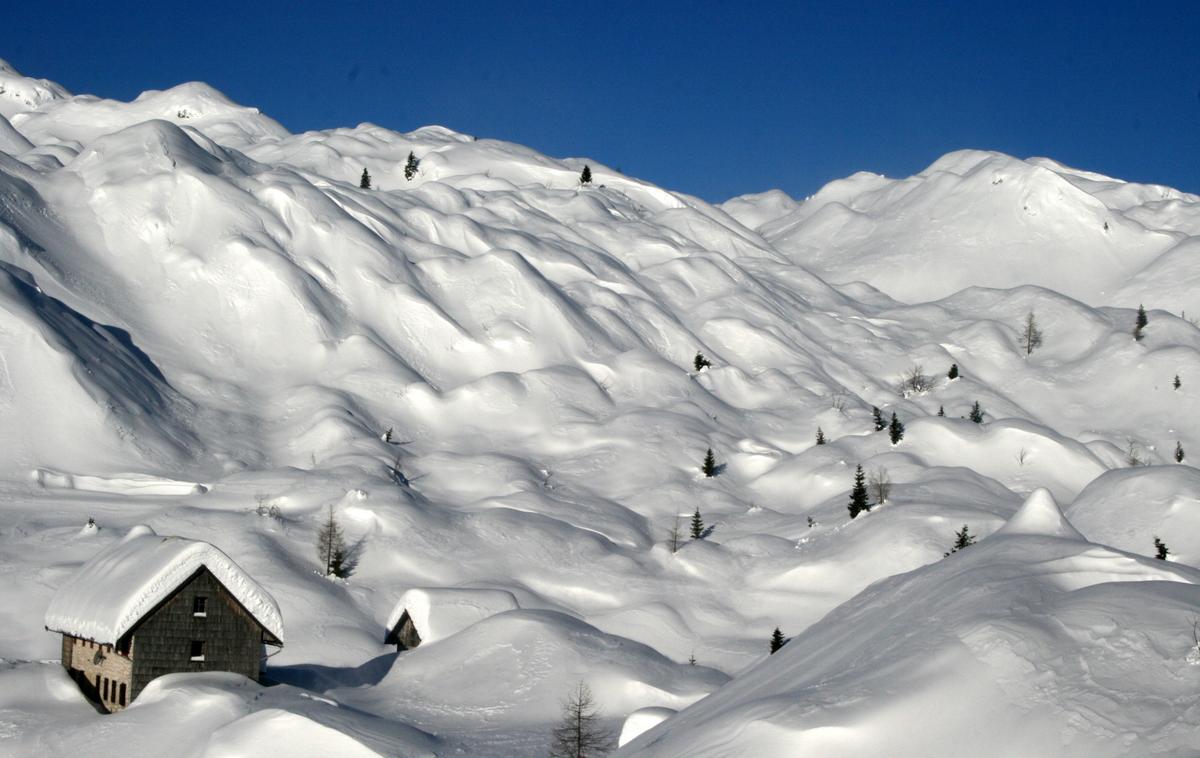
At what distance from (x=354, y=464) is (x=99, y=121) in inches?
3708

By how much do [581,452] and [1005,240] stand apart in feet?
252

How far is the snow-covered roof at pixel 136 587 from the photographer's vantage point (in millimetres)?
37812

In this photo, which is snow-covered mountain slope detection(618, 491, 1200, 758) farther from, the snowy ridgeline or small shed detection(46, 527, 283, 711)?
small shed detection(46, 527, 283, 711)

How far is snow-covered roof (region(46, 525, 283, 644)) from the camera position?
37.8 m

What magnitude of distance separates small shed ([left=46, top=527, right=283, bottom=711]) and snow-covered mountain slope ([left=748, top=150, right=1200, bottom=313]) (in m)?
103

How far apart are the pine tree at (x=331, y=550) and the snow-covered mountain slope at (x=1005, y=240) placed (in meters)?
86.3

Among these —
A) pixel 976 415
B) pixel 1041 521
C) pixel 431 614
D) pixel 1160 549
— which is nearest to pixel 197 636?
pixel 431 614

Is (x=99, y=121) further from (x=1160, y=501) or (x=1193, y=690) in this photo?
(x=1193, y=690)

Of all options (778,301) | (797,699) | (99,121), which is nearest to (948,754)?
(797,699)

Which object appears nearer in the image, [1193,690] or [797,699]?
[1193,690]

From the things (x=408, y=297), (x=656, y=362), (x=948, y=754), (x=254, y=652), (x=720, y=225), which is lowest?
(x=948, y=754)

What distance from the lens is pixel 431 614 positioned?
49562 mm

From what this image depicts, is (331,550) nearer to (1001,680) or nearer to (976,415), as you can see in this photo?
(1001,680)

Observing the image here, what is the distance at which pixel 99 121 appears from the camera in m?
146
